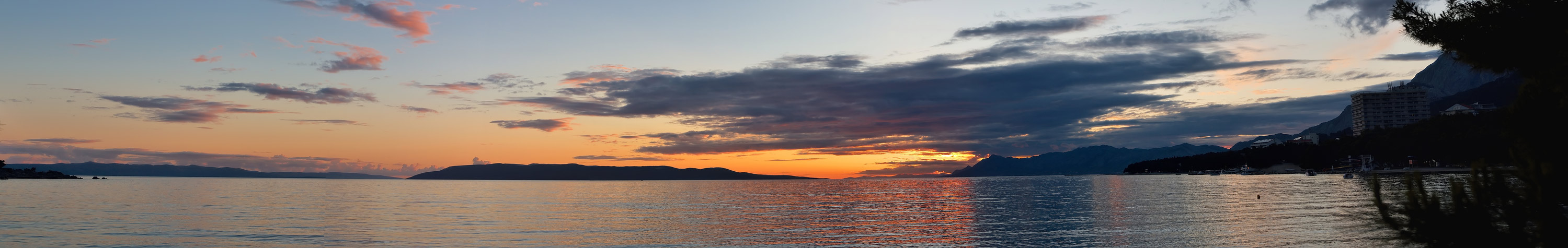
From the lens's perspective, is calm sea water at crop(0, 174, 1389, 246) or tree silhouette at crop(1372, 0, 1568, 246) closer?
tree silhouette at crop(1372, 0, 1568, 246)

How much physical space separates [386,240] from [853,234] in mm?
26025

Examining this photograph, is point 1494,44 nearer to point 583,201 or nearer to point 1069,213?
point 1069,213

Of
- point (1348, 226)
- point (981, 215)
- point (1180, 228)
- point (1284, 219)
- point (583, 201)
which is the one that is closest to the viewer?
point (1348, 226)

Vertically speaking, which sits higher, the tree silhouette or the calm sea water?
the tree silhouette

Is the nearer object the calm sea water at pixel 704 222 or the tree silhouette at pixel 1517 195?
the tree silhouette at pixel 1517 195

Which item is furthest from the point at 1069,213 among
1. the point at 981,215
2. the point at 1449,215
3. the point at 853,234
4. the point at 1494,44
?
the point at 1449,215

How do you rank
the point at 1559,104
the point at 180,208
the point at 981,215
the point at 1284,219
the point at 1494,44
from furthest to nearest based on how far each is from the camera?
1. the point at 180,208
2. the point at 981,215
3. the point at 1284,219
4. the point at 1494,44
5. the point at 1559,104

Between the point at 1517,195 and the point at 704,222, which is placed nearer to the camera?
the point at 1517,195

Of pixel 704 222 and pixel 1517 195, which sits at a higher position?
pixel 1517 195

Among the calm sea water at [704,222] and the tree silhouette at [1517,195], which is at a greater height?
the tree silhouette at [1517,195]

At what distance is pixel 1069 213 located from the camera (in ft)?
226

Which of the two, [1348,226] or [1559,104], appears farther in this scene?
[1348,226]

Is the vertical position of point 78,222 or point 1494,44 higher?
point 1494,44

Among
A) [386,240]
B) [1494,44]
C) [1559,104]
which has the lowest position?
[386,240]
